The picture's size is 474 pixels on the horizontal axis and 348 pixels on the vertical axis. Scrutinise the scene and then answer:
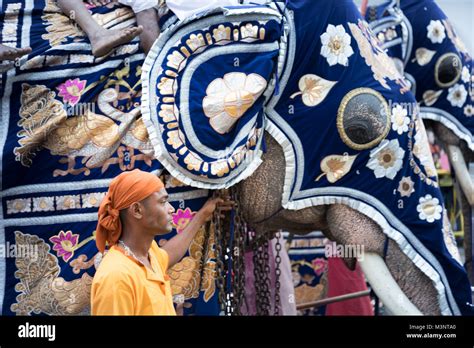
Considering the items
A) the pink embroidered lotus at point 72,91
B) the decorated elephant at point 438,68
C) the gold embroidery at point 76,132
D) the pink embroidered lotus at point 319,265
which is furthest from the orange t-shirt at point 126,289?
the pink embroidered lotus at point 319,265

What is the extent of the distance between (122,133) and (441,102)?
86.5 inches

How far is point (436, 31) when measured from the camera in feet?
19.4

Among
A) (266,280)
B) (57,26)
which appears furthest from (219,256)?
(57,26)

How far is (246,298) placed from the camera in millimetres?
5047

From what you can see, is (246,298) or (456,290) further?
(246,298)

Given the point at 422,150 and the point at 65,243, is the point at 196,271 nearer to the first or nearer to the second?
the point at 65,243

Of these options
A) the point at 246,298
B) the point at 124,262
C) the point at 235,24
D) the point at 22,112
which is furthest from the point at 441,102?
the point at 124,262

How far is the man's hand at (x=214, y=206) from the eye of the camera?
4.20 metres

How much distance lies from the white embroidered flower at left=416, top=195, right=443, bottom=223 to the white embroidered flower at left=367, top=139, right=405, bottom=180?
15 centimetres

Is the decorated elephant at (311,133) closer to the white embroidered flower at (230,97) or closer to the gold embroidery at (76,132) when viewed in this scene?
the white embroidered flower at (230,97)

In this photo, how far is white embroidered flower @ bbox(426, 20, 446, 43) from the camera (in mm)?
5887

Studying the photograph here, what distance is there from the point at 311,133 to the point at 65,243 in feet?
2.95
